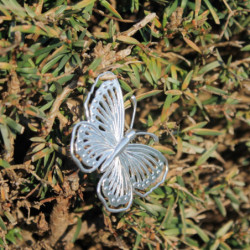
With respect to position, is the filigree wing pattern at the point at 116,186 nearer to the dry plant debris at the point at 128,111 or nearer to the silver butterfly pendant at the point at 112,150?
the silver butterfly pendant at the point at 112,150

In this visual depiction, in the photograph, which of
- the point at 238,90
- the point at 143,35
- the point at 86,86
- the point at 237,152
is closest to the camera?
the point at 86,86

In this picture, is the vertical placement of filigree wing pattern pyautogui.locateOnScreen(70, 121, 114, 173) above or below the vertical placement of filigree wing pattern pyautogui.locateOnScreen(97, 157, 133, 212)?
above

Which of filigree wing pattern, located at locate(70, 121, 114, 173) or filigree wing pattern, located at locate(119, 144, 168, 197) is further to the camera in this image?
filigree wing pattern, located at locate(119, 144, 168, 197)

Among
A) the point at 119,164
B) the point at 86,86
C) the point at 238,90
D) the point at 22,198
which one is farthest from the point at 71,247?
the point at 238,90

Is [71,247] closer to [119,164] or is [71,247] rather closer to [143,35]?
[119,164]

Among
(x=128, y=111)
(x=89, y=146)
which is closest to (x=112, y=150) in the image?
Answer: (x=89, y=146)

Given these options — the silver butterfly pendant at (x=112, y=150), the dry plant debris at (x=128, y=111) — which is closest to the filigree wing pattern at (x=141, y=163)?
the silver butterfly pendant at (x=112, y=150)

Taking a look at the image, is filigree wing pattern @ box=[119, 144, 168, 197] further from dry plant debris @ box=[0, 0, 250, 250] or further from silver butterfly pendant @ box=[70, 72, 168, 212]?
dry plant debris @ box=[0, 0, 250, 250]

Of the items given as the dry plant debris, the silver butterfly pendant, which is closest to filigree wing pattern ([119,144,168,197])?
the silver butterfly pendant

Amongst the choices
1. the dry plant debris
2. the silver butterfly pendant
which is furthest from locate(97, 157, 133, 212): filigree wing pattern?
the dry plant debris
